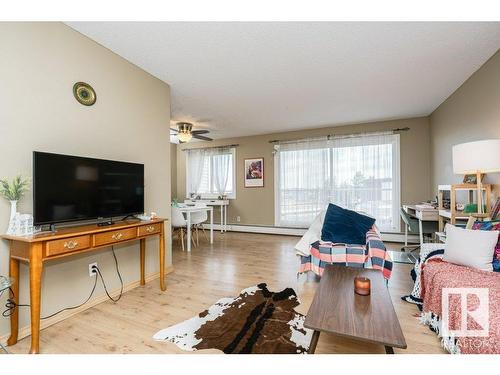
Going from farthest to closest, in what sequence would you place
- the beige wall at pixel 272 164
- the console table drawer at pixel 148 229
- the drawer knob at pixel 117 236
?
1. the beige wall at pixel 272 164
2. the console table drawer at pixel 148 229
3. the drawer knob at pixel 117 236

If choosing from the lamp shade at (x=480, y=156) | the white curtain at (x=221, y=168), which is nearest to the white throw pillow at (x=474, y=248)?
the lamp shade at (x=480, y=156)

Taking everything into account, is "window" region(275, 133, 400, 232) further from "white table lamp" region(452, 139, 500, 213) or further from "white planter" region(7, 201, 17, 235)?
"white planter" region(7, 201, 17, 235)

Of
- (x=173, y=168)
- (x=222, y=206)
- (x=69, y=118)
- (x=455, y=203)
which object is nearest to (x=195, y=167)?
(x=173, y=168)

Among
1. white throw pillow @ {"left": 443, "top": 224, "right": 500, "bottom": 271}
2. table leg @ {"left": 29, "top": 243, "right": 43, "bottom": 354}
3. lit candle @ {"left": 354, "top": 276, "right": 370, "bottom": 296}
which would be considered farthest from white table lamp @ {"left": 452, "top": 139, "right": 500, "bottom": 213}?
table leg @ {"left": 29, "top": 243, "right": 43, "bottom": 354}

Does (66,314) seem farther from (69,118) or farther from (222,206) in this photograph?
(222,206)

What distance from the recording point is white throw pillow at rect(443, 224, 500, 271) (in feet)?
5.87

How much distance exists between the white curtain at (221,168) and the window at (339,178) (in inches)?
53.2

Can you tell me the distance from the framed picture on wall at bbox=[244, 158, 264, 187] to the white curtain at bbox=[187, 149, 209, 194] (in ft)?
4.07

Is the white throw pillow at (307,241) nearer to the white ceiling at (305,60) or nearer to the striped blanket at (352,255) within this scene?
the striped blanket at (352,255)

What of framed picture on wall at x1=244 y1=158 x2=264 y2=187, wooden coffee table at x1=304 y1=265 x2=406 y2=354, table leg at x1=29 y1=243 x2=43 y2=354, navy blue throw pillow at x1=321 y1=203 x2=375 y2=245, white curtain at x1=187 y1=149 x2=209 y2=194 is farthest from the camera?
white curtain at x1=187 y1=149 x2=209 y2=194

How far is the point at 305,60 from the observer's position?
8.53 feet

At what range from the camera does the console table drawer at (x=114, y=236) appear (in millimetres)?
1951

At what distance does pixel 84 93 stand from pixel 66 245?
1394 mm
